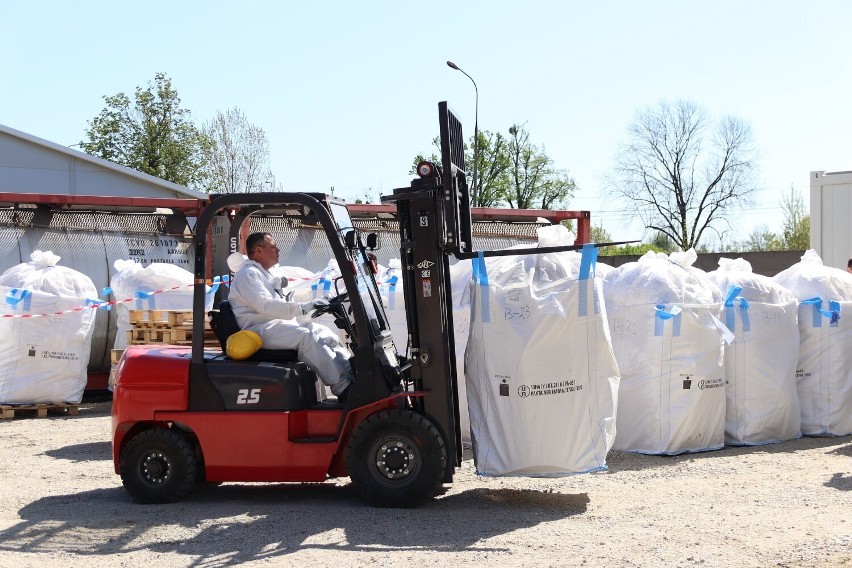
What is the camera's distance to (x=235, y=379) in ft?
22.0

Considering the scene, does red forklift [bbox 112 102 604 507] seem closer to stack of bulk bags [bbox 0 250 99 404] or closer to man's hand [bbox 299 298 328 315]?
man's hand [bbox 299 298 328 315]

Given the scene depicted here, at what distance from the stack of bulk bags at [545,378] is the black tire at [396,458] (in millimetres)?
409

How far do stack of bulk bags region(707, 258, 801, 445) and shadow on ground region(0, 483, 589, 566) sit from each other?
2.65 m

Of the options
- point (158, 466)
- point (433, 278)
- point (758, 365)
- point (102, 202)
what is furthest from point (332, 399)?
point (102, 202)

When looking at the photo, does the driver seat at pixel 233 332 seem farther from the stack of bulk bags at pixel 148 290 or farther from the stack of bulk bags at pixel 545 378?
the stack of bulk bags at pixel 148 290

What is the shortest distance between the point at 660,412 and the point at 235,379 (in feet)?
12.0

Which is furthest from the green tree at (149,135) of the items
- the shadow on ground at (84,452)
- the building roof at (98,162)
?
the shadow on ground at (84,452)

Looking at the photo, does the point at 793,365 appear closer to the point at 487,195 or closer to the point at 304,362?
the point at 304,362

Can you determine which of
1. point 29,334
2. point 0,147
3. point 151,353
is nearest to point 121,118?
point 0,147

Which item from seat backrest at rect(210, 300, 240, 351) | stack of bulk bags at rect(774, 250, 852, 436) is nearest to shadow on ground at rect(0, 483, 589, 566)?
seat backrest at rect(210, 300, 240, 351)

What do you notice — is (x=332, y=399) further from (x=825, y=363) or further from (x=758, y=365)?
(x=825, y=363)

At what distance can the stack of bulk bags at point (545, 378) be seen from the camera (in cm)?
656

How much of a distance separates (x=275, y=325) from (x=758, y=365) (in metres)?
4.46

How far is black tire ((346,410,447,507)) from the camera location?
21.1 feet
